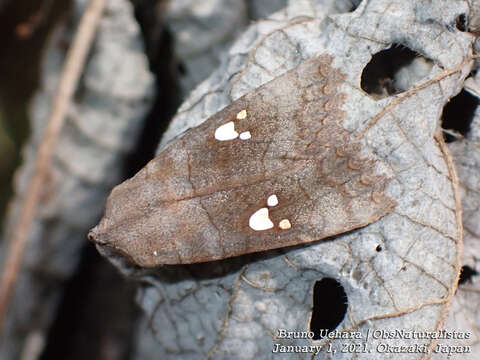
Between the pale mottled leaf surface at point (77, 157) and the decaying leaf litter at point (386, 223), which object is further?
the pale mottled leaf surface at point (77, 157)

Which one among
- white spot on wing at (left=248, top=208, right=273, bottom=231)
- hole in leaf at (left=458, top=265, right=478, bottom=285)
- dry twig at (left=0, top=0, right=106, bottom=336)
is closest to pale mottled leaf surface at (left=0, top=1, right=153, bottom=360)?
dry twig at (left=0, top=0, right=106, bottom=336)

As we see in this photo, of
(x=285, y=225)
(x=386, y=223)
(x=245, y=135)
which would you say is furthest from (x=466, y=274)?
(x=245, y=135)

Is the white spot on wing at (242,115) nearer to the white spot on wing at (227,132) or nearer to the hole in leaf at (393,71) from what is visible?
the white spot on wing at (227,132)

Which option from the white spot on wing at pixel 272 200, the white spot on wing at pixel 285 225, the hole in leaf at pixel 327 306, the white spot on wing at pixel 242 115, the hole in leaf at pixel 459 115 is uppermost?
the hole in leaf at pixel 459 115

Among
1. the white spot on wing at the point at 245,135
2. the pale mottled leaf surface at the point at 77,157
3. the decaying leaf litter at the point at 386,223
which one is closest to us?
the decaying leaf litter at the point at 386,223

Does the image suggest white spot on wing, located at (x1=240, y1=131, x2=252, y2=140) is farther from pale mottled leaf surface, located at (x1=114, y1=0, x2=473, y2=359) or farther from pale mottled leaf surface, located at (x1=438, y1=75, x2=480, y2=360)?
pale mottled leaf surface, located at (x1=438, y1=75, x2=480, y2=360)

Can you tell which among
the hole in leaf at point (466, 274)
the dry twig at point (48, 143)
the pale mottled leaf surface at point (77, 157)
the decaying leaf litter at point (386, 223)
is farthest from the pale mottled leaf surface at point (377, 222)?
the dry twig at point (48, 143)

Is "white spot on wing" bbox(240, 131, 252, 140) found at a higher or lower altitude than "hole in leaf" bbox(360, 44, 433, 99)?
lower

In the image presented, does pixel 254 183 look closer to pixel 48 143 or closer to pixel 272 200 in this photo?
pixel 272 200
